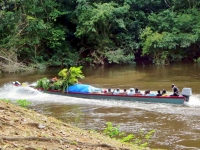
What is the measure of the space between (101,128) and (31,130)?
6.78 m

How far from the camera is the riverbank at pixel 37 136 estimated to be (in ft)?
18.6

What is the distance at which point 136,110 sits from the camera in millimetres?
15969

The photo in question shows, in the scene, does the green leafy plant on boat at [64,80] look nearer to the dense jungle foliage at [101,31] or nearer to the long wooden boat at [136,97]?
the long wooden boat at [136,97]

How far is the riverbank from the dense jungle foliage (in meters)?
25.4

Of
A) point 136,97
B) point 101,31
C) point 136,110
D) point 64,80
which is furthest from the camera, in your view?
point 101,31

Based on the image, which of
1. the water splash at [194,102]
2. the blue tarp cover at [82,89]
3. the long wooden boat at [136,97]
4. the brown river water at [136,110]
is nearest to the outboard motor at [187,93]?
the long wooden boat at [136,97]

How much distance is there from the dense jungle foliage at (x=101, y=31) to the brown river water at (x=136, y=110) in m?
7.79

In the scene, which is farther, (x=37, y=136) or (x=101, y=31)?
(x=101, y=31)

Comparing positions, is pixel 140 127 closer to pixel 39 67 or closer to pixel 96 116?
pixel 96 116

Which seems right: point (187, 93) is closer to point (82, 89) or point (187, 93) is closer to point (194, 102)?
point (194, 102)

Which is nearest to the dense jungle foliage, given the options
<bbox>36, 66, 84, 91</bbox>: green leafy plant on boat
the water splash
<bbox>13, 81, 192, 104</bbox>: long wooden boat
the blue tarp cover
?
<bbox>36, 66, 84, 91</bbox>: green leafy plant on boat

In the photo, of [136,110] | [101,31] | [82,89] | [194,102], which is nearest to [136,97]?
[136,110]

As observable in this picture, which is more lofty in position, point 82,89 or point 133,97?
point 82,89

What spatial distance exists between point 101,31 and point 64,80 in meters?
17.1
